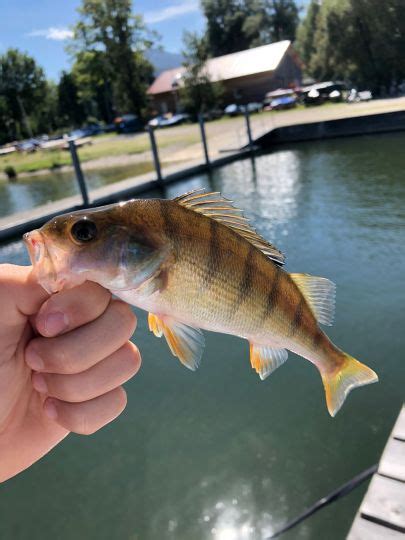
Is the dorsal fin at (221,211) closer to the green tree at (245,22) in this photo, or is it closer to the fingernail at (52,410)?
the fingernail at (52,410)

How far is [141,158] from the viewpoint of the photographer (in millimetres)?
26359

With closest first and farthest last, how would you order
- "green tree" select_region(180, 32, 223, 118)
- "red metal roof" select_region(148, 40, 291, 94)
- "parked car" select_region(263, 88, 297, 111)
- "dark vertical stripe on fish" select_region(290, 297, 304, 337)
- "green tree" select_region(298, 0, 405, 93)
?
"dark vertical stripe on fish" select_region(290, 297, 304, 337) → "green tree" select_region(298, 0, 405, 93) → "parked car" select_region(263, 88, 297, 111) → "green tree" select_region(180, 32, 223, 118) → "red metal roof" select_region(148, 40, 291, 94)

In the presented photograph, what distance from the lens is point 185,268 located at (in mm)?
1424

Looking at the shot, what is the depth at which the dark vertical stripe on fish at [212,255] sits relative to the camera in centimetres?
145

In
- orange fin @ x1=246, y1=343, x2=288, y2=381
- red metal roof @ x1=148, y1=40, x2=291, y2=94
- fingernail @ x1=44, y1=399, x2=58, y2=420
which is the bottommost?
orange fin @ x1=246, y1=343, x2=288, y2=381

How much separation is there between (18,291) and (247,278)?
691mm

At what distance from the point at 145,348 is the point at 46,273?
509 cm

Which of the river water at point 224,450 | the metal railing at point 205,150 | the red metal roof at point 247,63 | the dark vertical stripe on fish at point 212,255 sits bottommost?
the river water at point 224,450

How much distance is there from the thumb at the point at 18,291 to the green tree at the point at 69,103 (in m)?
66.8

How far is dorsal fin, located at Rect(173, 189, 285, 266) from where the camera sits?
1482mm

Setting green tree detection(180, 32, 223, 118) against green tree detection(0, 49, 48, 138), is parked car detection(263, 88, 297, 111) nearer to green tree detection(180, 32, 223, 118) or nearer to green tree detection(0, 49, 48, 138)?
green tree detection(180, 32, 223, 118)

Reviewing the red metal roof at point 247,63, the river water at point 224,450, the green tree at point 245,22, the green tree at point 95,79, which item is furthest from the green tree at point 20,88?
the river water at point 224,450

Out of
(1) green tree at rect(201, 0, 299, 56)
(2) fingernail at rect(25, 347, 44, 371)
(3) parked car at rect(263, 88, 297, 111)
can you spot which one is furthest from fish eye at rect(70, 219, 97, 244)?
(1) green tree at rect(201, 0, 299, 56)

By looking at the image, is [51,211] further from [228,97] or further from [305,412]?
[228,97]
